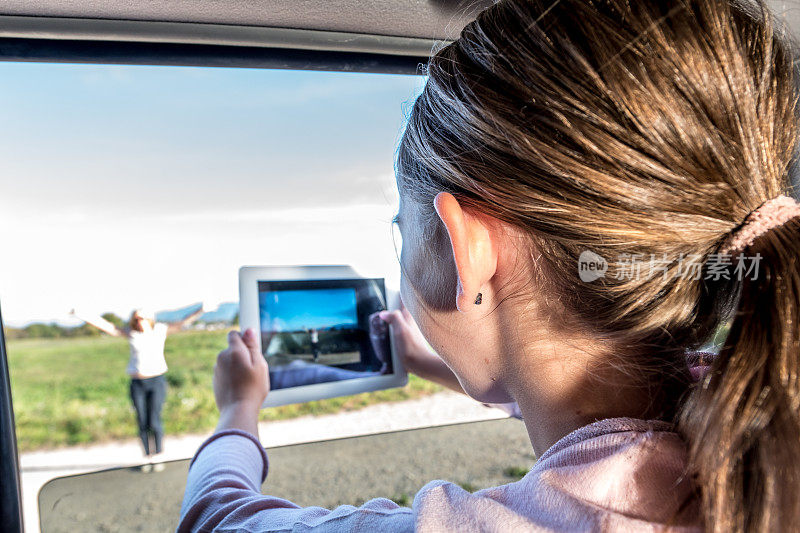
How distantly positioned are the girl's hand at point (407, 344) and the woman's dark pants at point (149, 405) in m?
1.12

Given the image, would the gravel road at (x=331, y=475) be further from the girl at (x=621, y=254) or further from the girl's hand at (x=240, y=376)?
the girl at (x=621, y=254)

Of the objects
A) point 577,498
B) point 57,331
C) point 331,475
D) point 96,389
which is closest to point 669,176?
point 577,498

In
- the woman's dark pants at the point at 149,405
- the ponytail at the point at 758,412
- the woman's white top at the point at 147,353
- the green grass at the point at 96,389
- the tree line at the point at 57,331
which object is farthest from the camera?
the tree line at the point at 57,331

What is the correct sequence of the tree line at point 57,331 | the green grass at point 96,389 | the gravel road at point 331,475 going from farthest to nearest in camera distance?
the tree line at point 57,331
the green grass at point 96,389
the gravel road at point 331,475

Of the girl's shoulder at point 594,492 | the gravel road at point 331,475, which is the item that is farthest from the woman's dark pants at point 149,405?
the girl's shoulder at point 594,492

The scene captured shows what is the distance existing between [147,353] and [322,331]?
1251 mm

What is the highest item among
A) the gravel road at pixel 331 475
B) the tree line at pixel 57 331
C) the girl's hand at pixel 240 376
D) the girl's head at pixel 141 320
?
the tree line at pixel 57 331

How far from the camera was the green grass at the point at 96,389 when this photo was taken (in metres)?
2.70

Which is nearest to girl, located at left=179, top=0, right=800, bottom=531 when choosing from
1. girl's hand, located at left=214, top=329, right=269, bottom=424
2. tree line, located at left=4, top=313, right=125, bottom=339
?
girl's hand, located at left=214, top=329, right=269, bottom=424

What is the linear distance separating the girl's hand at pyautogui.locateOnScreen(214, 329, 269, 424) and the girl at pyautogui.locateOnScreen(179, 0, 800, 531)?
1.31 feet

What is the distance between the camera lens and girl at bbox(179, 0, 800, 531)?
51 cm

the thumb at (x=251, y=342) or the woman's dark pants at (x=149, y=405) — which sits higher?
the thumb at (x=251, y=342)

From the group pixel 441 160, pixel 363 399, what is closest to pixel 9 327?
pixel 363 399

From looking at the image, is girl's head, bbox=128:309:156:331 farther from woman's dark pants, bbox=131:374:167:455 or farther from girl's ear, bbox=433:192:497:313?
girl's ear, bbox=433:192:497:313
